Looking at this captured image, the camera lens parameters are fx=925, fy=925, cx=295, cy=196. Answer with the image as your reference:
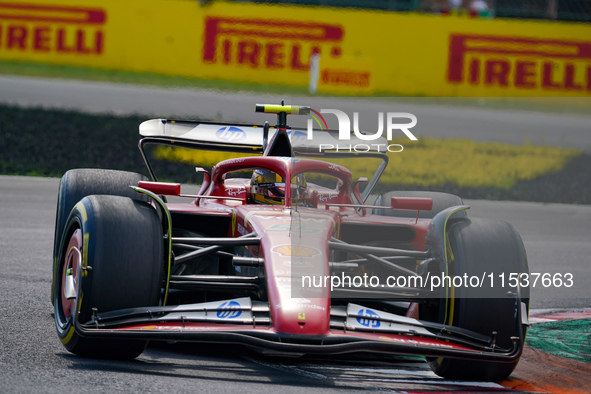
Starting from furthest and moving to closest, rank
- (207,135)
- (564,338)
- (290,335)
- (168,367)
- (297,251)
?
1. (207,135)
2. (564,338)
3. (297,251)
4. (168,367)
5. (290,335)

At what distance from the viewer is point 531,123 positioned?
821 centimetres

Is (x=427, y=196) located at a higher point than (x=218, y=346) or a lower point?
higher

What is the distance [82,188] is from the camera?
5.50m

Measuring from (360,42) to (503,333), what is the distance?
1452cm

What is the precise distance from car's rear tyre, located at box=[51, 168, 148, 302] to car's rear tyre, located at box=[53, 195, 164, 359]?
110 cm

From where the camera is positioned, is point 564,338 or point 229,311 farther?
point 564,338

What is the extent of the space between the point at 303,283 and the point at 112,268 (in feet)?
2.76

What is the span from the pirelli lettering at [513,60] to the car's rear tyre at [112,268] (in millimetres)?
14498

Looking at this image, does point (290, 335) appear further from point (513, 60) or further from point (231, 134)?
point (513, 60)

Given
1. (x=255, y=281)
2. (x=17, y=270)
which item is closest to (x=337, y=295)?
(x=255, y=281)

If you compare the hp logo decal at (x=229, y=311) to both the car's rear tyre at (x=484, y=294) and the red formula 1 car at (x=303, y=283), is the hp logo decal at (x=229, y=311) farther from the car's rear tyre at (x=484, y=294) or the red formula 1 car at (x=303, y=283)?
the car's rear tyre at (x=484, y=294)

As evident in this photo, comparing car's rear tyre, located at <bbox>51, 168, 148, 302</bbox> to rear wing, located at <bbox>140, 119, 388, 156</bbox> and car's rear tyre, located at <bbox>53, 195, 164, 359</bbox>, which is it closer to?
rear wing, located at <bbox>140, 119, 388, 156</bbox>

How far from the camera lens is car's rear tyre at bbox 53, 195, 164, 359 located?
4035 mm

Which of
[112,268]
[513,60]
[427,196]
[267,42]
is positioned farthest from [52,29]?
[112,268]
